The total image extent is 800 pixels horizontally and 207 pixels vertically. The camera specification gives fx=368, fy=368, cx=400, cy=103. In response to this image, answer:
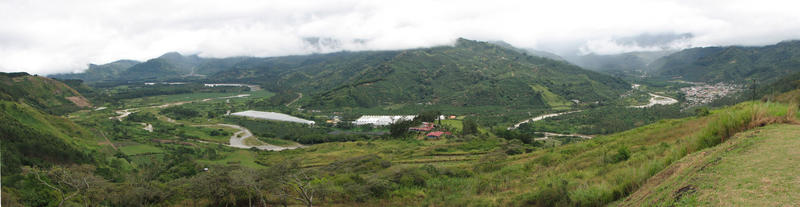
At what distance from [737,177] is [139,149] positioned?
75.9 m

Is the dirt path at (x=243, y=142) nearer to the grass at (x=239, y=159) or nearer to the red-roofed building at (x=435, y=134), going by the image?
the grass at (x=239, y=159)

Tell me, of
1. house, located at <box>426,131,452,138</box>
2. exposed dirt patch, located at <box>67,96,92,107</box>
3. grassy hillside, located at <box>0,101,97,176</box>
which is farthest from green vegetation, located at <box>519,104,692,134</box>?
exposed dirt patch, located at <box>67,96,92,107</box>

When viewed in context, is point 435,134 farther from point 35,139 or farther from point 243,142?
point 35,139

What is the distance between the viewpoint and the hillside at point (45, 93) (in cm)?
10286

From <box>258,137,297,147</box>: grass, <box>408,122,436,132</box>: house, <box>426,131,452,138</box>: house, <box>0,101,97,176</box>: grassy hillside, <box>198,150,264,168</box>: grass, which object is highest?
<box>0,101,97,176</box>: grassy hillside

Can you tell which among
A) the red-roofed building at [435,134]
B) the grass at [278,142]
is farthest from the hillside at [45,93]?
the red-roofed building at [435,134]

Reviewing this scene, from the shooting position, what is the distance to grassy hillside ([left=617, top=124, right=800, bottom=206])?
5910mm

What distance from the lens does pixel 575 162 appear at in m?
19.8

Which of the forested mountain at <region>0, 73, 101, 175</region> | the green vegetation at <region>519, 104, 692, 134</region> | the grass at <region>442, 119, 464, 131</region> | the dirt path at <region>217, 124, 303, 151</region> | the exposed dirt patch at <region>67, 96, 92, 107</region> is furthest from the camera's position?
the exposed dirt patch at <region>67, 96, 92, 107</region>

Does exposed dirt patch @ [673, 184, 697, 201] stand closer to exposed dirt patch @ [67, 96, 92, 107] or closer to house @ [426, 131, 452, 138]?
house @ [426, 131, 452, 138]

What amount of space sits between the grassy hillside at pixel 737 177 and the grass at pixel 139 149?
71.0m

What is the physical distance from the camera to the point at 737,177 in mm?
6754

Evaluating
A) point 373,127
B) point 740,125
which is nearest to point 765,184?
point 740,125

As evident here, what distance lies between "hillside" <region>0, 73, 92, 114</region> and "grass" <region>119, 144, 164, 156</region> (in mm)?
60367
